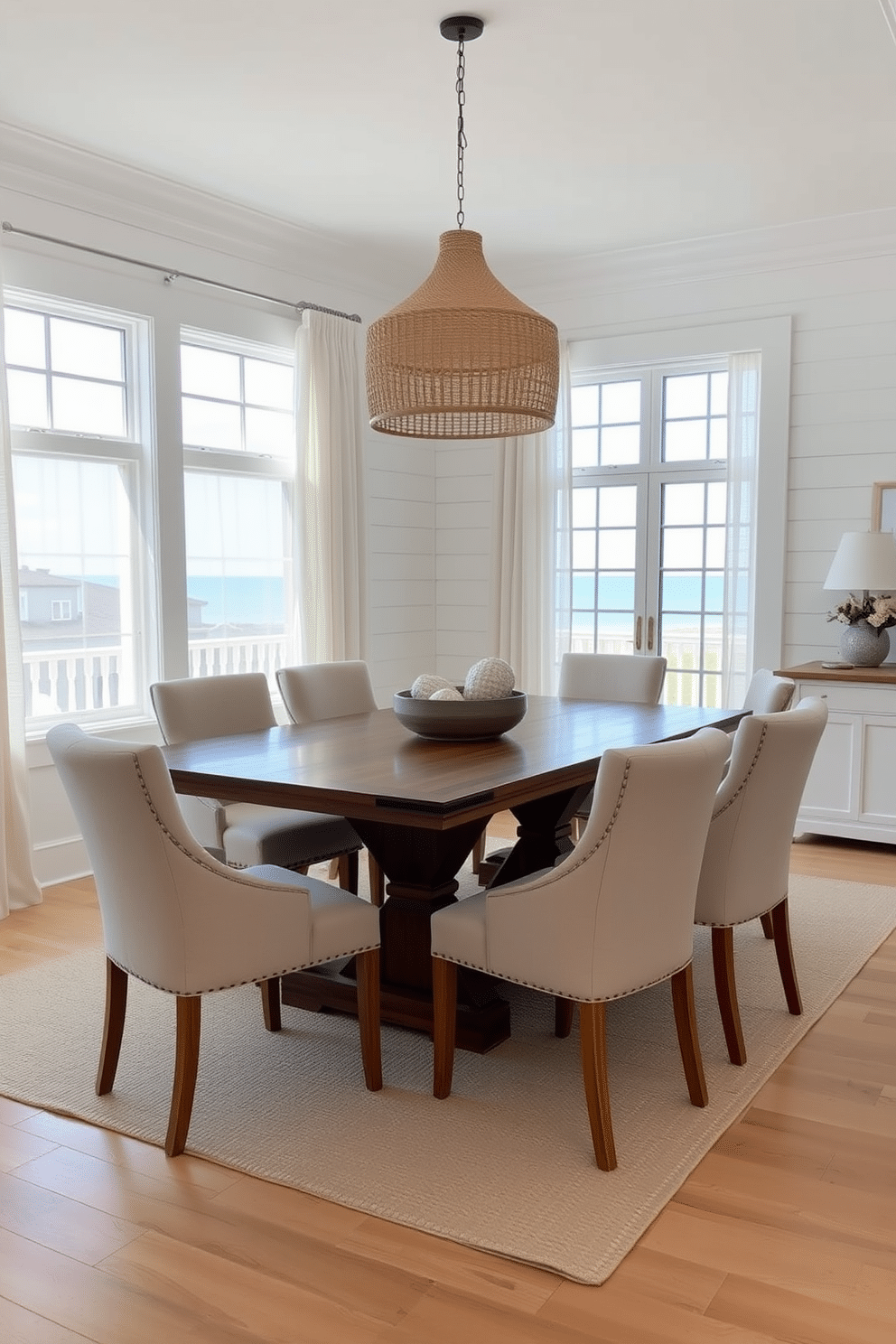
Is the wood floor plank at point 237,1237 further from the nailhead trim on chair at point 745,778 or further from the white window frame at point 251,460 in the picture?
the white window frame at point 251,460

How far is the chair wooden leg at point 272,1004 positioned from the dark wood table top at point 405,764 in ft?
2.09

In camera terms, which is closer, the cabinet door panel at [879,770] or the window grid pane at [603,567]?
the cabinet door panel at [879,770]

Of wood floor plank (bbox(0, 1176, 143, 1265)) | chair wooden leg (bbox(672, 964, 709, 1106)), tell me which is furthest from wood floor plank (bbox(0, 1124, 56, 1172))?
chair wooden leg (bbox(672, 964, 709, 1106))

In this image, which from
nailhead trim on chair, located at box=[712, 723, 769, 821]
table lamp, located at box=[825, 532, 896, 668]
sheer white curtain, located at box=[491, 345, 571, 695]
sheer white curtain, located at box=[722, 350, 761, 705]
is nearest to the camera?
nailhead trim on chair, located at box=[712, 723, 769, 821]

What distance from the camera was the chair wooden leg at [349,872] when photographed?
4070 mm

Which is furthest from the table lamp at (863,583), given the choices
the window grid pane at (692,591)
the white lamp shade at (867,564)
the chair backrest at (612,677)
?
the chair backrest at (612,677)

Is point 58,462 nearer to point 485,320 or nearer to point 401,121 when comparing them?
point 401,121

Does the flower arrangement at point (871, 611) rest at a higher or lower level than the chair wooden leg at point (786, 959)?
higher

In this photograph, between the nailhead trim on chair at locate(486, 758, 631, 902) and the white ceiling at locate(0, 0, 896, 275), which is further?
the white ceiling at locate(0, 0, 896, 275)

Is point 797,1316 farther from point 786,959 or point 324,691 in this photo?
point 324,691

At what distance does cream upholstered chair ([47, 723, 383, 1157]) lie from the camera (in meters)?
2.42

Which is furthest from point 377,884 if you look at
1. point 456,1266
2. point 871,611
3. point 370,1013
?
point 871,611

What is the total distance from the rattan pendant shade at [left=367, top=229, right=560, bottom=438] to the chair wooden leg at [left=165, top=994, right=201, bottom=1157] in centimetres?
184

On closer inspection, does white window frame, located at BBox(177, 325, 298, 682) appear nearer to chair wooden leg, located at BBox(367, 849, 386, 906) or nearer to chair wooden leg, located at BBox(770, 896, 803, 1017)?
chair wooden leg, located at BBox(367, 849, 386, 906)
